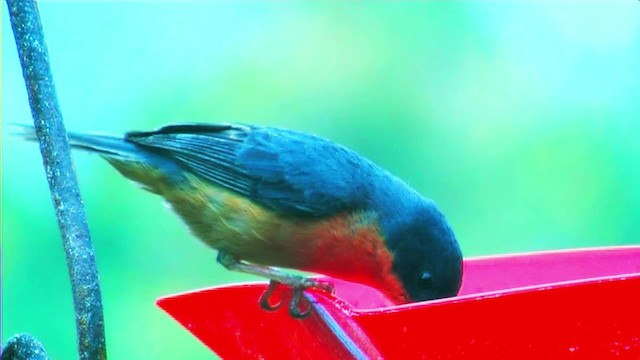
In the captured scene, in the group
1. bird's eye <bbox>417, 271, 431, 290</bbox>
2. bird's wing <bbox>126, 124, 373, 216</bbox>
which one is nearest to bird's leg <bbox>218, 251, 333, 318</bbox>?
bird's wing <bbox>126, 124, 373, 216</bbox>

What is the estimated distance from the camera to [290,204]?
9.14 feet

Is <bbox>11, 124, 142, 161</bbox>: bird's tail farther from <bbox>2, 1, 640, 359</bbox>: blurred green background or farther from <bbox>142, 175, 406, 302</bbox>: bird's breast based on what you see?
<bbox>2, 1, 640, 359</bbox>: blurred green background

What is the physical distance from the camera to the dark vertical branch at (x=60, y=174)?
1697 mm

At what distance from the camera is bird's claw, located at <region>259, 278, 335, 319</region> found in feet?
6.32

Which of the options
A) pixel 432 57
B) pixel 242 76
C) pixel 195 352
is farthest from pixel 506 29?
pixel 195 352

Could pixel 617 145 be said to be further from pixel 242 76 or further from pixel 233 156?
pixel 233 156

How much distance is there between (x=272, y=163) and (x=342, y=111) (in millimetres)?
1643

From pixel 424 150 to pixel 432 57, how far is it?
1.47ft

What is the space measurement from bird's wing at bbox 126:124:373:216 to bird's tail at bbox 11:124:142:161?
24 millimetres

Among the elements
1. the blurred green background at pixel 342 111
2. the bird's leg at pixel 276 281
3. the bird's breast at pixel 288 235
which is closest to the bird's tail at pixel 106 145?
the bird's breast at pixel 288 235

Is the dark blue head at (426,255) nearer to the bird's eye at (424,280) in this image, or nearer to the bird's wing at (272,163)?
the bird's eye at (424,280)

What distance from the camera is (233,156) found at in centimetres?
296

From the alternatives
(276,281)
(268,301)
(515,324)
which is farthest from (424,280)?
(515,324)

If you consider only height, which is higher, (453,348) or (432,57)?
(432,57)
